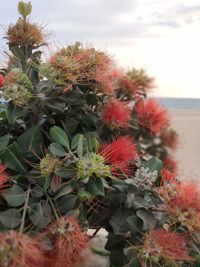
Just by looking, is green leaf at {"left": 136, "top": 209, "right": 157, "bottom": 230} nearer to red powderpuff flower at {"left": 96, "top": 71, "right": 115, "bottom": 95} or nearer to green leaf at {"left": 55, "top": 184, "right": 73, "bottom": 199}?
green leaf at {"left": 55, "top": 184, "right": 73, "bottom": 199}

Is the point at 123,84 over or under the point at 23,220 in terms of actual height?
over

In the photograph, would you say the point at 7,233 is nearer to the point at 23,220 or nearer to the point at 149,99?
the point at 23,220

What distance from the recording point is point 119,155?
0.62 metres

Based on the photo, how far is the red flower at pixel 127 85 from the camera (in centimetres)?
82

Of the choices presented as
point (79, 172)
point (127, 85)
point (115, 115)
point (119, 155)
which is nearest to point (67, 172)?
point (79, 172)

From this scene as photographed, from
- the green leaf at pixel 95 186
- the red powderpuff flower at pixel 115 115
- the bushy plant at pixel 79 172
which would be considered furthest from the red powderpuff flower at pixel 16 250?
the red powderpuff flower at pixel 115 115

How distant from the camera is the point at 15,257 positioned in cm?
41

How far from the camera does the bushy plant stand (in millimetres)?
493

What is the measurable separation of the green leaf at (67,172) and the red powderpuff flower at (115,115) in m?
0.21

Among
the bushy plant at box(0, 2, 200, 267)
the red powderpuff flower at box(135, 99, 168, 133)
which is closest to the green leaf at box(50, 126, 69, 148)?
the bushy plant at box(0, 2, 200, 267)

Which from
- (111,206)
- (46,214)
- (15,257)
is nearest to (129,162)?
(111,206)

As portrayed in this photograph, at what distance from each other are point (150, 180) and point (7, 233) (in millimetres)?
198

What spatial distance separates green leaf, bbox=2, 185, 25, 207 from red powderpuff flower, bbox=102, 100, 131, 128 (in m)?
0.23

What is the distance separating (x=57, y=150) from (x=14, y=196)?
0.07 metres
